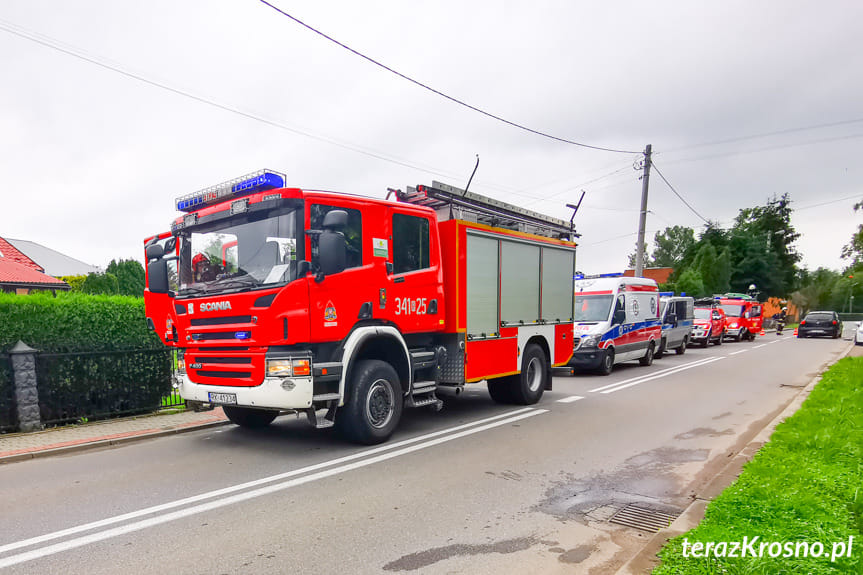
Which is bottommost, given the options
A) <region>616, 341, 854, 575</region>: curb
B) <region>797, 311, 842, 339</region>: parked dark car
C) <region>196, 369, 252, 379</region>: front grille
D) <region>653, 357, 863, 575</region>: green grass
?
<region>797, 311, 842, 339</region>: parked dark car

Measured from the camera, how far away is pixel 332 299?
242 inches

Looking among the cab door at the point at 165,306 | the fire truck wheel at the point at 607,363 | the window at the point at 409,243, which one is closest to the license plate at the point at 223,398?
the cab door at the point at 165,306

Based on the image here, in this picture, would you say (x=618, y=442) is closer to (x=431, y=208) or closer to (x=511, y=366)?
(x=511, y=366)

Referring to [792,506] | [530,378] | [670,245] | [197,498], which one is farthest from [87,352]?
[670,245]

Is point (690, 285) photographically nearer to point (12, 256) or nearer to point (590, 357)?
point (590, 357)

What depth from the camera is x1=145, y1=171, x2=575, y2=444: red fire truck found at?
5.94 metres

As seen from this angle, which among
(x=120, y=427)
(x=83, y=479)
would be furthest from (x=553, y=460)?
(x=120, y=427)

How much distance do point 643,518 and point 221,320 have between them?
15.9 ft

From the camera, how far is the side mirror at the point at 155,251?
7143mm

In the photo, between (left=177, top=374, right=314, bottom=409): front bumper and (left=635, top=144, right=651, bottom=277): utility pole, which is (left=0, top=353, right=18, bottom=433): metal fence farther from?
(left=635, top=144, right=651, bottom=277): utility pole

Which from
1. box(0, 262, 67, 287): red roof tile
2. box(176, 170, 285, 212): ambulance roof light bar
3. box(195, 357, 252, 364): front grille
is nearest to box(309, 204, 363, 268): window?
box(176, 170, 285, 212): ambulance roof light bar

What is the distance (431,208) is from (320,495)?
4.47 metres

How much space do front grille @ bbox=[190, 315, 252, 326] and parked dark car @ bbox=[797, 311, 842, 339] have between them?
122ft

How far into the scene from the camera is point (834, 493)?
4.32 meters
